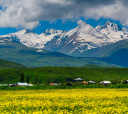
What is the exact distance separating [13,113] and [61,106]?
8751 mm

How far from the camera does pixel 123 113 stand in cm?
2867

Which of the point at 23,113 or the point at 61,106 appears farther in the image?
the point at 61,106

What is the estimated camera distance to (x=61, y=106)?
1460 inches

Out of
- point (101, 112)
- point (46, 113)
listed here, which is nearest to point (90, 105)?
point (101, 112)

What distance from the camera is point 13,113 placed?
30.7 m

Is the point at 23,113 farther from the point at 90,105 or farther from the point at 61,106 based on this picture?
Answer: the point at 90,105

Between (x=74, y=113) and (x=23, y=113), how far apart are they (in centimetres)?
627

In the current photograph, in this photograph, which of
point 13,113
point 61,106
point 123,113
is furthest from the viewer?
point 61,106

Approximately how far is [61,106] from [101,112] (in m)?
8.76

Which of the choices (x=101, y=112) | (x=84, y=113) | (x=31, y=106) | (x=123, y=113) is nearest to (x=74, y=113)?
(x=84, y=113)

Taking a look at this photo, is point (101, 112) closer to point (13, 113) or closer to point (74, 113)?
point (74, 113)

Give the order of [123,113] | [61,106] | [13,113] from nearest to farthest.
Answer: [123,113] < [13,113] < [61,106]

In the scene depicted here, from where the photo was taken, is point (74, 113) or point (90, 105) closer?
point (74, 113)

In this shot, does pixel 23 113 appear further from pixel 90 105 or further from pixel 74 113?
pixel 90 105
